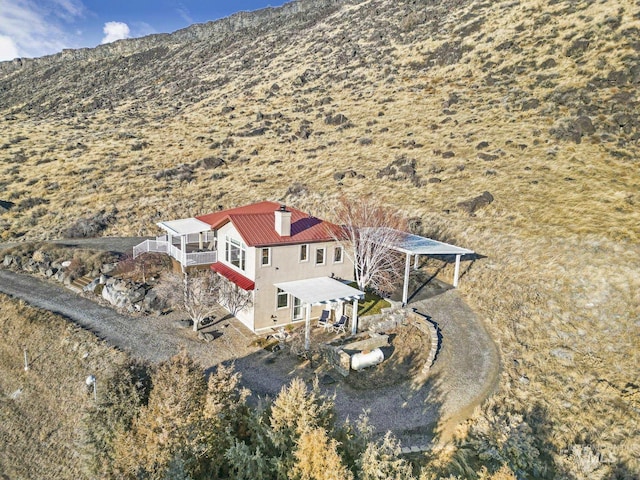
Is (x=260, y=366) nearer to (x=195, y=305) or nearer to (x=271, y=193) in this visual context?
(x=195, y=305)

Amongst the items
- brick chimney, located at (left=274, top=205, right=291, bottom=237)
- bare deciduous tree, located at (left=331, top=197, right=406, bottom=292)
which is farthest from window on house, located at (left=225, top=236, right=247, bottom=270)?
bare deciduous tree, located at (left=331, top=197, right=406, bottom=292)

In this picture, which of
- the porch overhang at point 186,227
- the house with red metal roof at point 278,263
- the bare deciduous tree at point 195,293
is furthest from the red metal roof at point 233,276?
the porch overhang at point 186,227

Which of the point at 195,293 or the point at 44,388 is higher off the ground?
the point at 195,293

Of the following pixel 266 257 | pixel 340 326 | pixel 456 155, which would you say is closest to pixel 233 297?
pixel 266 257

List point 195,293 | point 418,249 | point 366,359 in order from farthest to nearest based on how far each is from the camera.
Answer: point 418,249
point 195,293
point 366,359

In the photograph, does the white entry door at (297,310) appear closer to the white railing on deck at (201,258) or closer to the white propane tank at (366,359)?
the white propane tank at (366,359)

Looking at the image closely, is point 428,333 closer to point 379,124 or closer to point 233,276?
point 233,276

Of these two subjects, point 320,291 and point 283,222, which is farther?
point 283,222

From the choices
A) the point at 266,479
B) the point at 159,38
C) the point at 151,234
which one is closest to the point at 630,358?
the point at 266,479
